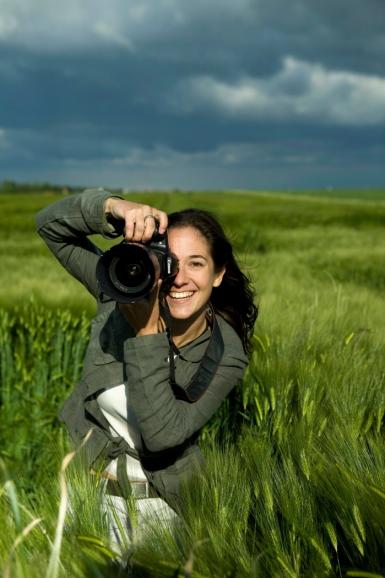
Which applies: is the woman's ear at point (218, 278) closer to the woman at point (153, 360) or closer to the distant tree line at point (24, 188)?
the woman at point (153, 360)

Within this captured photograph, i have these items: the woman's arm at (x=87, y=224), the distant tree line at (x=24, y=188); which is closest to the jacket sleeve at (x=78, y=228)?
the woman's arm at (x=87, y=224)

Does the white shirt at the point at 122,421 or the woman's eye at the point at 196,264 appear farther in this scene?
the woman's eye at the point at 196,264

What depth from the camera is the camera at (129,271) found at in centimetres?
127

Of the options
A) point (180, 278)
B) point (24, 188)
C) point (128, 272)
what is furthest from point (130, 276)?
point (24, 188)

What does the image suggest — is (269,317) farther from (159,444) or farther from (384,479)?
(384,479)

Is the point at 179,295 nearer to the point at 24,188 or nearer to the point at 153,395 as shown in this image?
the point at 153,395

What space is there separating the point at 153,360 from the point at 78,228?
55 cm

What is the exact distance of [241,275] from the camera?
1836 mm

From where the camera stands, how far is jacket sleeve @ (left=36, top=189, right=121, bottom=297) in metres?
1.60

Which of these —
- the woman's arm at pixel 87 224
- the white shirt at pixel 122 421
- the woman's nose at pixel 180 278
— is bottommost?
the white shirt at pixel 122 421

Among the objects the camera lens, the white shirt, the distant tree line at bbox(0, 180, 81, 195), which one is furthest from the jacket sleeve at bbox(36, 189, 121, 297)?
the distant tree line at bbox(0, 180, 81, 195)

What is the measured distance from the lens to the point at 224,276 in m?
1.85

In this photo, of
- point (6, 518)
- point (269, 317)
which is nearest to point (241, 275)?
point (269, 317)

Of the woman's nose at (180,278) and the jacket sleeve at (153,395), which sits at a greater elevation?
the woman's nose at (180,278)
